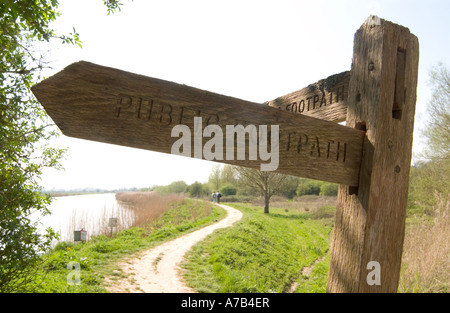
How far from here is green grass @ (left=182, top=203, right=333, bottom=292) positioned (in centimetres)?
721

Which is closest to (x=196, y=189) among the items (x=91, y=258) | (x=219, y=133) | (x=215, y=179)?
(x=215, y=179)

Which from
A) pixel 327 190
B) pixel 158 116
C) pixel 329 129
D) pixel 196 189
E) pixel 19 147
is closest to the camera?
pixel 158 116

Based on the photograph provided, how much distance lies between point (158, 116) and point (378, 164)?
2.77 feet

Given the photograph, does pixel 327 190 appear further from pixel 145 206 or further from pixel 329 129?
pixel 329 129

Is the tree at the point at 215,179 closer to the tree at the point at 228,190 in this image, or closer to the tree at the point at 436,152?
the tree at the point at 228,190

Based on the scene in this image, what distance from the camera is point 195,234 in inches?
488

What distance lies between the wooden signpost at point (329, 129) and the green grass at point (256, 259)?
5628 millimetres

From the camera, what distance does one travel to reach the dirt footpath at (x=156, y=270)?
6213 millimetres

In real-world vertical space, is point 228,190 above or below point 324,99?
below

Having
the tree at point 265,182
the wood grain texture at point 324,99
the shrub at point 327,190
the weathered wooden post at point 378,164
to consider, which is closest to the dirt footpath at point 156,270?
the wood grain texture at point 324,99

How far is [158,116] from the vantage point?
101cm
